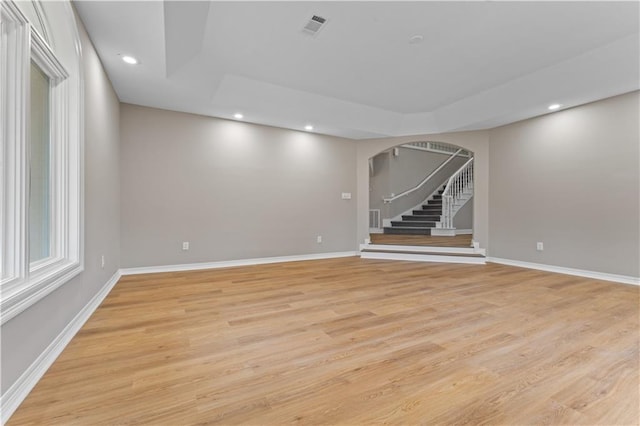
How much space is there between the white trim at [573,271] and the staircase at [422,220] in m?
2.93

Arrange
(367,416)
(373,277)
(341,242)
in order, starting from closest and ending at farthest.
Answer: (367,416), (373,277), (341,242)

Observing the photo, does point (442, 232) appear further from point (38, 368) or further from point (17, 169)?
point (17, 169)

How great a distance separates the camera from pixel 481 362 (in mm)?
1844

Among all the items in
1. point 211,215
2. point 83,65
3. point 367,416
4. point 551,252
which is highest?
point 83,65

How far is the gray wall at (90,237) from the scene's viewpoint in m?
1.49

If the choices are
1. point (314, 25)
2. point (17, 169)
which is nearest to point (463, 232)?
point (314, 25)

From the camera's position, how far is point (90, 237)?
2662 mm

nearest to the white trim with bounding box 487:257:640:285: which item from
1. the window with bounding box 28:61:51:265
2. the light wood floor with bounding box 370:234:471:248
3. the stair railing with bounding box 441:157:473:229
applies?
the light wood floor with bounding box 370:234:471:248

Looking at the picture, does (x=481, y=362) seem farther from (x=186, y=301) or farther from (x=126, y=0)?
(x=126, y=0)

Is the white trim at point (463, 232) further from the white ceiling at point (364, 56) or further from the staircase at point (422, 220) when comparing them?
the white ceiling at point (364, 56)

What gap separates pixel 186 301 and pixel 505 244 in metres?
5.36

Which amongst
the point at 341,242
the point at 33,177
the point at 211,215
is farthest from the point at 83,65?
the point at 341,242

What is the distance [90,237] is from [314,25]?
117 inches

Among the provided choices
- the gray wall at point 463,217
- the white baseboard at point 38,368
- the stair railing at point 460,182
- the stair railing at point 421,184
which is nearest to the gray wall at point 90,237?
the white baseboard at point 38,368
